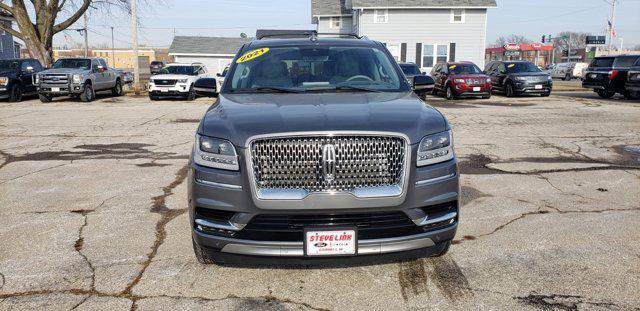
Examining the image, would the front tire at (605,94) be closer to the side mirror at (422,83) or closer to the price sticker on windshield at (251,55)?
the side mirror at (422,83)

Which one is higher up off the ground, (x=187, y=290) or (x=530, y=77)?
(x=530, y=77)

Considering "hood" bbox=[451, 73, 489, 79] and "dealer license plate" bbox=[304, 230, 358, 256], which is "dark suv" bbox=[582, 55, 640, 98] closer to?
"hood" bbox=[451, 73, 489, 79]

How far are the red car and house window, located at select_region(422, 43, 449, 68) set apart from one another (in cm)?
1156

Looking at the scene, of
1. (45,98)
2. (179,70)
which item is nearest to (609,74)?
(179,70)

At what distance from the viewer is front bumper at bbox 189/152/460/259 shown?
126 inches

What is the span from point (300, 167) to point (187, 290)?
3.94 feet

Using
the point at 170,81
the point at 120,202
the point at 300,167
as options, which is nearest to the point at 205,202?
the point at 300,167

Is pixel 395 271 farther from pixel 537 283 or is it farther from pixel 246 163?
pixel 246 163

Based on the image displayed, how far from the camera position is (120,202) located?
5.89 meters

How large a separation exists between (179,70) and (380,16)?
15445 mm

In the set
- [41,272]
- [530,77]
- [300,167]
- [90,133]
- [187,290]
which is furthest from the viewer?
[530,77]

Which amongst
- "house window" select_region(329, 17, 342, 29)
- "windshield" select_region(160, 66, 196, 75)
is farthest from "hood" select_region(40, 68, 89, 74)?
"house window" select_region(329, 17, 342, 29)

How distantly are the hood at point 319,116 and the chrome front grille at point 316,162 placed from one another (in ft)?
0.26

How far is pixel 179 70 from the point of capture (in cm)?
2273
